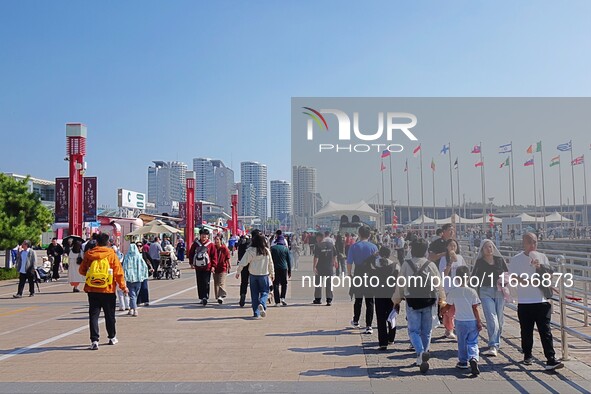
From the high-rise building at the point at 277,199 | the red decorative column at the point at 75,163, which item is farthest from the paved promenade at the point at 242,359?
the high-rise building at the point at 277,199

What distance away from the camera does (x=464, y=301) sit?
732 centimetres

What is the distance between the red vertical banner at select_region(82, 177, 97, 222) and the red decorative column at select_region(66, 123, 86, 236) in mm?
735

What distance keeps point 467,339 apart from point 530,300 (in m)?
1.00

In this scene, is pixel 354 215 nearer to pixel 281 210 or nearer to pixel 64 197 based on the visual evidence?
pixel 64 197

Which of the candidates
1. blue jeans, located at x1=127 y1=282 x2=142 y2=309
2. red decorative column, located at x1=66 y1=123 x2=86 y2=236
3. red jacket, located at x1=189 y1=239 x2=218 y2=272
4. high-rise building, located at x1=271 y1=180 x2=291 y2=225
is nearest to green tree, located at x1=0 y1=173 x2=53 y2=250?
red decorative column, located at x1=66 y1=123 x2=86 y2=236

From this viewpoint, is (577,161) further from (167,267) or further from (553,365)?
(553,365)

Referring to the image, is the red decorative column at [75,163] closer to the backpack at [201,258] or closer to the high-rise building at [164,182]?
the backpack at [201,258]

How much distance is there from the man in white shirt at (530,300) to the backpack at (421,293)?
1.08 meters

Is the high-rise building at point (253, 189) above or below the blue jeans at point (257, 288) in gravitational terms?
above

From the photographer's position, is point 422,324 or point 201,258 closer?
point 422,324

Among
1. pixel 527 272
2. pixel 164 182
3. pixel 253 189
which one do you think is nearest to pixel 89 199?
pixel 527 272

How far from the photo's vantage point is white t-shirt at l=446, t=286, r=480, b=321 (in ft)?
23.8

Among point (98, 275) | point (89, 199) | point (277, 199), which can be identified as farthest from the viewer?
point (277, 199)

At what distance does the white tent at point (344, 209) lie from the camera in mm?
20234
